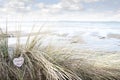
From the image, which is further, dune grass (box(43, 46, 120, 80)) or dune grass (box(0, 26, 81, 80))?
dune grass (box(43, 46, 120, 80))

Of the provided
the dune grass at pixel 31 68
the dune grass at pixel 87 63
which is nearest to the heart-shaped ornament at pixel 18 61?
the dune grass at pixel 31 68

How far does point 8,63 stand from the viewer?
267 centimetres

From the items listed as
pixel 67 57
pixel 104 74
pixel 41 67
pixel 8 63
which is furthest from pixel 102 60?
pixel 8 63

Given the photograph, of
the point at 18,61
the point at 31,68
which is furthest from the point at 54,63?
the point at 18,61

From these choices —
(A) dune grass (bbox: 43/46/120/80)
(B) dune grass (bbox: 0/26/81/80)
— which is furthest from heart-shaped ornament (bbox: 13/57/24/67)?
(A) dune grass (bbox: 43/46/120/80)

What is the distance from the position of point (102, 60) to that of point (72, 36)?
410 mm

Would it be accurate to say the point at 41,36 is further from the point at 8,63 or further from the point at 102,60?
the point at 102,60

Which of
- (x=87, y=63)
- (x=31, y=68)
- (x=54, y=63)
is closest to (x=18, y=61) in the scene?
(x=31, y=68)

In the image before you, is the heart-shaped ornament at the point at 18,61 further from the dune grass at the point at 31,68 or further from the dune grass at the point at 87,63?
the dune grass at the point at 87,63

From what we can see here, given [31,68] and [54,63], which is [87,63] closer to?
[54,63]

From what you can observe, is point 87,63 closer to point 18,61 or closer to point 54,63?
point 54,63

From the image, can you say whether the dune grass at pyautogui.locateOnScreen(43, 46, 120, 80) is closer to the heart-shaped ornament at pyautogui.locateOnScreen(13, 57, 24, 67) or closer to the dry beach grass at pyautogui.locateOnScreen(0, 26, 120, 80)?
the dry beach grass at pyautogui.locateOnScreen(0, 26, 120, 80)

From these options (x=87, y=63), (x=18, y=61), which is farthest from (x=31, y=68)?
(x=87, y=63)

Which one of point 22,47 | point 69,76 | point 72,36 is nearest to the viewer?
point 69,76
